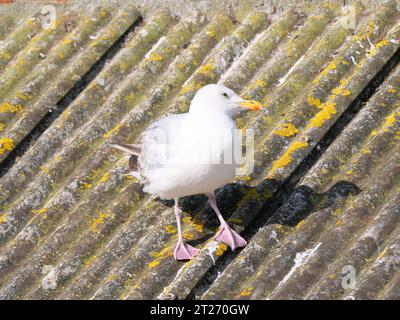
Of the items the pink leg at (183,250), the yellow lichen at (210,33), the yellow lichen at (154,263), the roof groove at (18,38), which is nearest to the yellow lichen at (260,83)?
the yellow lichen at (210,33)

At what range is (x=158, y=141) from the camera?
5820 millimetres

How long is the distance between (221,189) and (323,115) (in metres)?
0.92

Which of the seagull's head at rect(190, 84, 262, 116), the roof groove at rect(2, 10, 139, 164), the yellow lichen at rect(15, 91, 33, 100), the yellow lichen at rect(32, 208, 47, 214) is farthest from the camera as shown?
the yellow lichen at rect(15, 91, 33, 100)

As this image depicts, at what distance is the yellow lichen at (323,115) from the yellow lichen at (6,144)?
2.30 m

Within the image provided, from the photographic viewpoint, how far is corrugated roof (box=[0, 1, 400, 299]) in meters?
5.33

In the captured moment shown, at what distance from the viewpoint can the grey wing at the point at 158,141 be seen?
5717mm

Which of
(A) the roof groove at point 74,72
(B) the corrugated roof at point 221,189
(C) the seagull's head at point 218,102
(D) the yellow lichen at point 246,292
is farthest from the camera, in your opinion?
(A) the roof groove at point 74,72

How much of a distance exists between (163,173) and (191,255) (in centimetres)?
58

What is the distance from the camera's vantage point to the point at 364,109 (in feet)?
20.6

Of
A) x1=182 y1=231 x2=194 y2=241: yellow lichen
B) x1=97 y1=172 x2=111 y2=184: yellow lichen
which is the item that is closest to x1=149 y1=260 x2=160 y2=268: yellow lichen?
x1=182 y1=231 x2=194 y2=241: yellow lichen

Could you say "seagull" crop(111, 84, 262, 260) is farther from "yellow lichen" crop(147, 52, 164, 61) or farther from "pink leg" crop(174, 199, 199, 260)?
"yellow lichen" crop(147, 52, 164, 61)

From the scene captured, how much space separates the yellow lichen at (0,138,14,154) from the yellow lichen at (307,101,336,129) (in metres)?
2.30

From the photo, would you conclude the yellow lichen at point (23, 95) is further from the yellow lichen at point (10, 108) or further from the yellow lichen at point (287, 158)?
the yellow lichen at point (287, 158)
